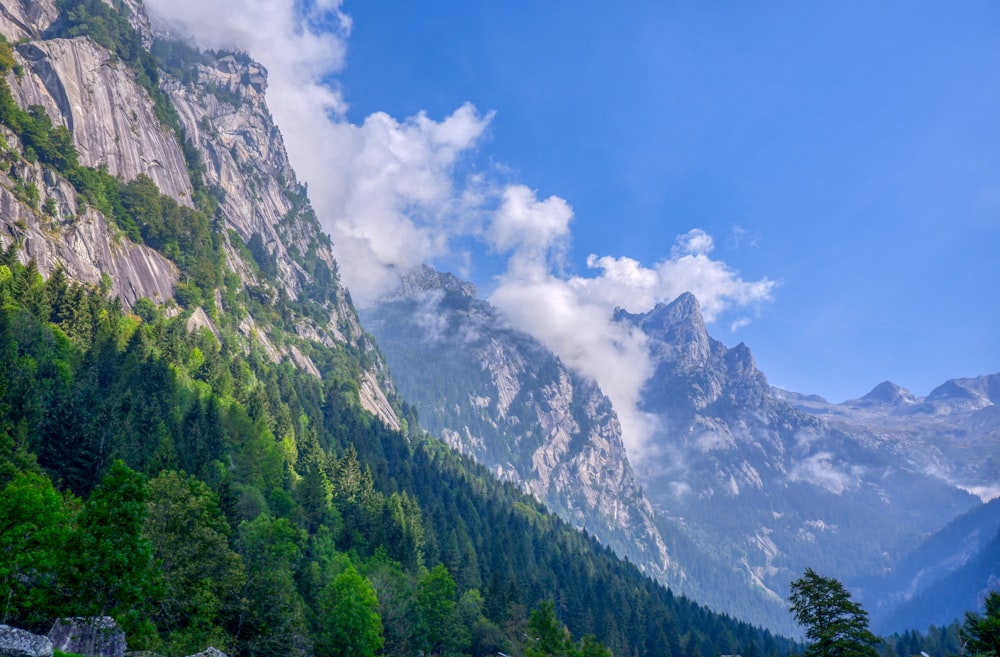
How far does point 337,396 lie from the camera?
17888 centimetres

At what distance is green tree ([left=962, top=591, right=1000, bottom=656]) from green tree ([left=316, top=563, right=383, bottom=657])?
5351 centimetres

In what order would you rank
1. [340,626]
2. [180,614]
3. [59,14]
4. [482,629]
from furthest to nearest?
[59,14] → [482,629] → [340,626] → [180,614]

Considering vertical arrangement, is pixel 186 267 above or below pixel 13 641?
above

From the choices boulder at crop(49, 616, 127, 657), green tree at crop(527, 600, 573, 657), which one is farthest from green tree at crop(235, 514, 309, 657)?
green tree at crop(527, 600, 573, 657)

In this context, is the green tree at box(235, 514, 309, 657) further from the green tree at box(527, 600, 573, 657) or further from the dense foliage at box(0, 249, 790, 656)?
the green tree at box(527, 600, 573, 657)

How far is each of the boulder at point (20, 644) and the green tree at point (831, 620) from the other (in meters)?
47.3

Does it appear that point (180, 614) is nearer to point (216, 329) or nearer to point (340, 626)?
point (340, 626)

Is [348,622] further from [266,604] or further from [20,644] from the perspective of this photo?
[20,644]

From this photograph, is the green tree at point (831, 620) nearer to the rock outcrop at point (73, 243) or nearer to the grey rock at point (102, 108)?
the rock outcrop at point (73, 243)

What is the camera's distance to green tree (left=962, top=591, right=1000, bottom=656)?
5262cm

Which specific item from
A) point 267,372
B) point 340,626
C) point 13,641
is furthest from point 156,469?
A: point 267,372

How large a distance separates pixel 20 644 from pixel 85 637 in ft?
38.3

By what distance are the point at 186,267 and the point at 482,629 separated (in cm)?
12043

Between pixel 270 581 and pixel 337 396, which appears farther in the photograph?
pixel 337 396
